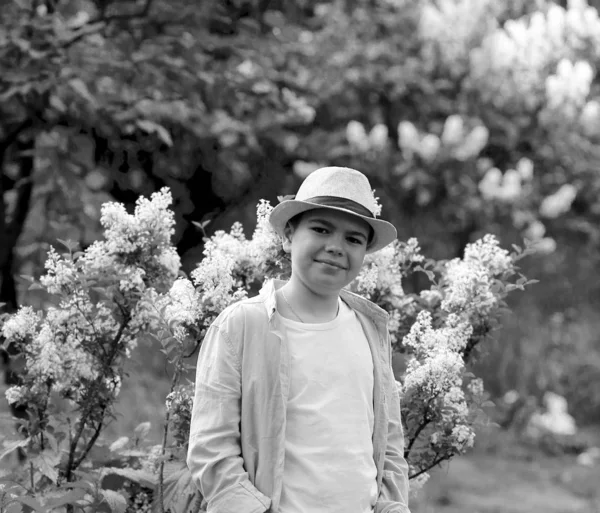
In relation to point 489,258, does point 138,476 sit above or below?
below

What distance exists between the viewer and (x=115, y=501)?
263cm

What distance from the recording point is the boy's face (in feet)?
7.26

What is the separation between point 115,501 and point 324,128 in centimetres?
453

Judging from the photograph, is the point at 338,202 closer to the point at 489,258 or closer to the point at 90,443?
the point at 489,258

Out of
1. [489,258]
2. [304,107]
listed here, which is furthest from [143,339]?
[304,107]

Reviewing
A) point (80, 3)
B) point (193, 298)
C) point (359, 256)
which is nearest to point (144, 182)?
point (80, 3)

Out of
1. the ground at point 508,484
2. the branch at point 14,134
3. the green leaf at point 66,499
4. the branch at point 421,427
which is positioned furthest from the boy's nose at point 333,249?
the ground at point 508,484

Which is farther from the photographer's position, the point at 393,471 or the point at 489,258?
the point at 489,258

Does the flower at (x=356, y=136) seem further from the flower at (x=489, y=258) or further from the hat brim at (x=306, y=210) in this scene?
the hat brim at (x=306, y=210)

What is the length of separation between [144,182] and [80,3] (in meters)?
0.89

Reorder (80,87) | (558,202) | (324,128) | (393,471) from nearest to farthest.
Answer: (393,471) < (80,87) < (324,128) < (558,202)

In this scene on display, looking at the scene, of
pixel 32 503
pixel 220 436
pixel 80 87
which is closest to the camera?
pixel 220 436

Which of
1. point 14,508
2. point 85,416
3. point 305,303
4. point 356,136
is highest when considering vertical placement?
point 356,136

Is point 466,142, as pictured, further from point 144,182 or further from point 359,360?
point 359,360
